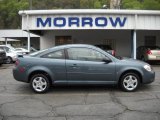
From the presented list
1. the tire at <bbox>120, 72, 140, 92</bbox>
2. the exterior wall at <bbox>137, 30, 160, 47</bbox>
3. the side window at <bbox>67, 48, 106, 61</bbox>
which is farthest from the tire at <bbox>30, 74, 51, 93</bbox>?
the exterior wall at <bbox>137, 30, 160, 47</bbox>

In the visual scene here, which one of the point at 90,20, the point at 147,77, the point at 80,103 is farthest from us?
the point at 90,20

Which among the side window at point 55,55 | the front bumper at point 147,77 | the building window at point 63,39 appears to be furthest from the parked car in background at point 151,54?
the side window at point 55,55

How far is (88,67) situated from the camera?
1011cm

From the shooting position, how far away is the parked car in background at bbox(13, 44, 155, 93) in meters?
10.1

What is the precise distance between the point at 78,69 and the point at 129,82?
1.73m

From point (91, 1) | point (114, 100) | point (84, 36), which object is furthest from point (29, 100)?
point (91, 1)

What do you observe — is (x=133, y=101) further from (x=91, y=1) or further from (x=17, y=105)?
(x=91, y=1)

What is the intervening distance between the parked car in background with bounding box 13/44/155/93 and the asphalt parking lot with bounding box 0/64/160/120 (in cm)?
37

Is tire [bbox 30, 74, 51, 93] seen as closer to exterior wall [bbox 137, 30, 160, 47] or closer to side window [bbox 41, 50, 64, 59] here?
side window [bbox 41, 50, 64, 59]

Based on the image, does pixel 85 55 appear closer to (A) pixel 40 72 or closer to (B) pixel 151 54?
Answer: (A) pixel 40 72

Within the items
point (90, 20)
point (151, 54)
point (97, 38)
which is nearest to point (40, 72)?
point (90, 20)

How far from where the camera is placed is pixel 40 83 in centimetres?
1025

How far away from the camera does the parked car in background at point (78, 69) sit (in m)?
10.1

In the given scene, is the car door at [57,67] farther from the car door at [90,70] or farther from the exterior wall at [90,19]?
the exterior wall at [90,19]
